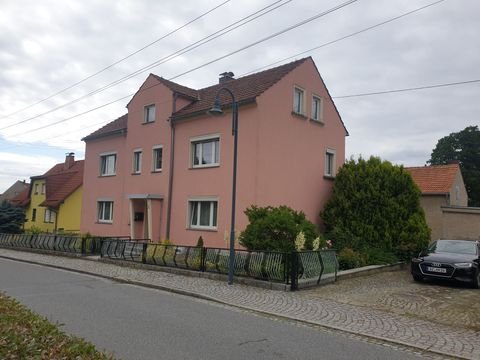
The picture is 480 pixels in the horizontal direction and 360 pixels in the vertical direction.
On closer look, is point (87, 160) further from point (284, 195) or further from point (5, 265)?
point (284, 195)

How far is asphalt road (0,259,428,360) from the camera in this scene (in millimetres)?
6012

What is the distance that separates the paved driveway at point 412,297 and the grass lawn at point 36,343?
657 cm

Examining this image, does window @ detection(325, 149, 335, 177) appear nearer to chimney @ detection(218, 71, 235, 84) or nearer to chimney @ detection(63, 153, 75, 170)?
chimney @ detection(218, 71, 235, 84)

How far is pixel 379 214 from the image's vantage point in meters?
18.5

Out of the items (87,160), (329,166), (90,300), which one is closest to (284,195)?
(329,166)

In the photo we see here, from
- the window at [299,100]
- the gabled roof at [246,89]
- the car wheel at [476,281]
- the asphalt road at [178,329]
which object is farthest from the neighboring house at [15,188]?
the car wheel at [476,281]

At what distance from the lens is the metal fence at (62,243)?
19734 mm

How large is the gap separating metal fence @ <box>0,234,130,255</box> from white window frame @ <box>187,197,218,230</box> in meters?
3.27

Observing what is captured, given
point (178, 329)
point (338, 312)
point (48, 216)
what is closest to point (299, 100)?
point (338, 312)

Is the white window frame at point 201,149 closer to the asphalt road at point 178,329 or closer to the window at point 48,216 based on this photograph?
the asphalt road at point 178,329

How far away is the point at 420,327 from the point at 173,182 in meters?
14.7

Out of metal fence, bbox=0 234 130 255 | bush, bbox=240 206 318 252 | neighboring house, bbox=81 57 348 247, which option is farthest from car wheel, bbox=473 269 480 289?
metal fence, bbox=0 234 130 255

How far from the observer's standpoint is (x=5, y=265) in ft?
54.9

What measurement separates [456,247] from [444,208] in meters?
12.6
